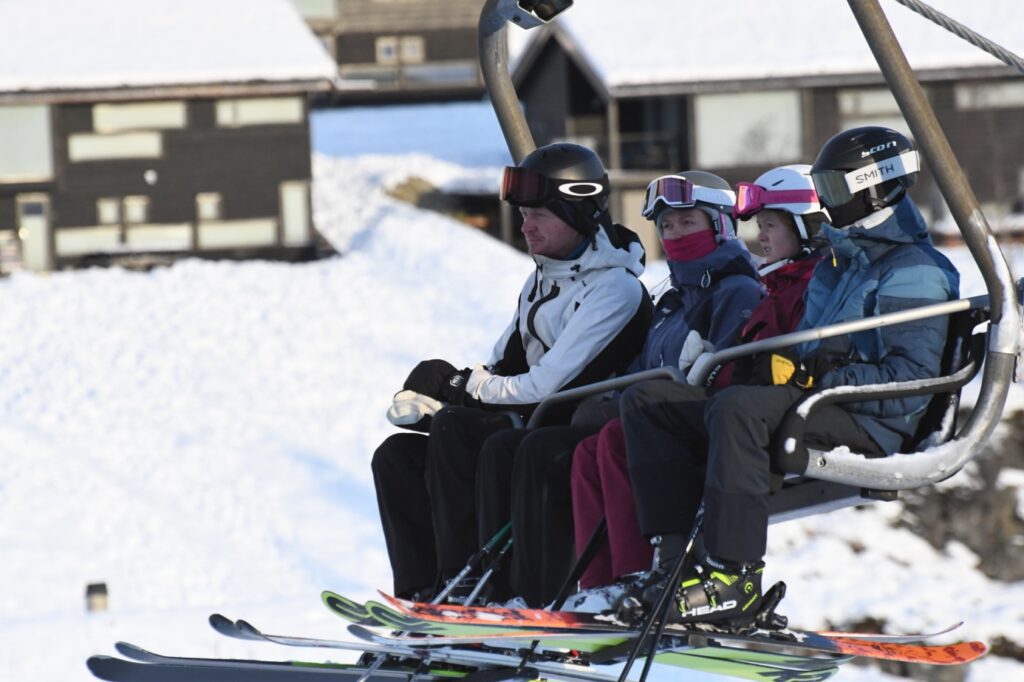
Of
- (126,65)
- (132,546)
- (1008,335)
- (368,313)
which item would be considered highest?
(126,65)

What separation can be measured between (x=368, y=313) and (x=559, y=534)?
51.7 ft

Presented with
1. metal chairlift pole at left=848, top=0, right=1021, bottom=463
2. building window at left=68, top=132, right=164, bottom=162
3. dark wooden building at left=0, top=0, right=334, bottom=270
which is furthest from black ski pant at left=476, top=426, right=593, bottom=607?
building window at left=68, top=132, right=164, bottom=162

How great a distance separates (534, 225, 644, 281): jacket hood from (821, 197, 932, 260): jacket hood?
3.05 ft

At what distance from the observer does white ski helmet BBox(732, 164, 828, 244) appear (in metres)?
5.36

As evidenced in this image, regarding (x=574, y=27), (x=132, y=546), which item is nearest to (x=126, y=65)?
(x=574, y=27)

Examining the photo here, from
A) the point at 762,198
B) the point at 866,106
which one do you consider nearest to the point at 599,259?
the point at 762,198

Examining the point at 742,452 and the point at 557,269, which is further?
the point at 557,269

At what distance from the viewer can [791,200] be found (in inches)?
211

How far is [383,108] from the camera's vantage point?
51156mm

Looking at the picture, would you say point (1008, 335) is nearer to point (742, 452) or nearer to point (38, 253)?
point (742, 452)

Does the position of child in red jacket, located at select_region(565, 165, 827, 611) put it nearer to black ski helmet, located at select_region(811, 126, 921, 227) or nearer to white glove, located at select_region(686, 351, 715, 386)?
white glove, located at select_region(686, 351, 715, 386)

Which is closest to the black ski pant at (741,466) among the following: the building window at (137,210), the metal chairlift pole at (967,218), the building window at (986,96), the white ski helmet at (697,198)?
the metal chairlift pole at (967,218)

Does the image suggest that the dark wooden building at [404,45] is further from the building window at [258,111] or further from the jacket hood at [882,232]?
the jacket hood at [882,232]

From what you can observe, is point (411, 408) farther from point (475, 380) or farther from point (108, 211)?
point (108, 211)
